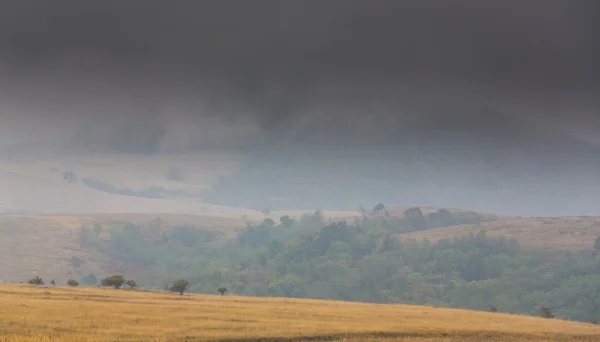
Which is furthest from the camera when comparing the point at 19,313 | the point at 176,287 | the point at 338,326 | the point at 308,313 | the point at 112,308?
the point at 176,287

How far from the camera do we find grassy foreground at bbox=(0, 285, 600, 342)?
70.2 meters

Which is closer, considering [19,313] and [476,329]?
[19,313]

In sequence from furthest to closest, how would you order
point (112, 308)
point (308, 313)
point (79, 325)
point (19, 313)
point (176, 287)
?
point (176, 287) < point (308, 313) < point (112, 308) < point (19, 313) < point (79, 325)

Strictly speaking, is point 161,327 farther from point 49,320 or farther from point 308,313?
point 308,313

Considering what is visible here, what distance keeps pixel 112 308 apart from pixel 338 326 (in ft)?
93.8

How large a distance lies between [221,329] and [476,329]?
104 ft

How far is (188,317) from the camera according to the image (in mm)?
84625

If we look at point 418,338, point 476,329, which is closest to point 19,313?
point 418,338

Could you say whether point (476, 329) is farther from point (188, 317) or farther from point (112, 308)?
point (112, 308)

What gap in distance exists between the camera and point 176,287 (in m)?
135

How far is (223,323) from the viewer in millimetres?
80812

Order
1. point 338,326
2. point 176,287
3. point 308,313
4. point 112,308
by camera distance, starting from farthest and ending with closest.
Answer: point 176,287
point 308,313
point 112,308
point 338,326

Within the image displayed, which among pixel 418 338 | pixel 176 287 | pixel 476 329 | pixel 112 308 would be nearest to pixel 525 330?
pixel 476 329

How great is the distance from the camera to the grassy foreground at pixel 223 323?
2763 inches
